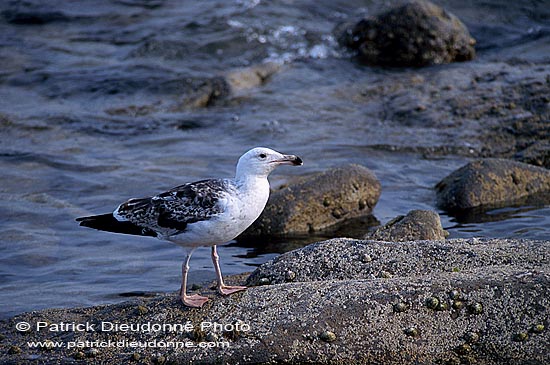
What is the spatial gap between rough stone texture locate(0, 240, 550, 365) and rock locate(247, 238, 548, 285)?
0.52 m

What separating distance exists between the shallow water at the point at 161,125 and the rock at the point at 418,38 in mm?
576

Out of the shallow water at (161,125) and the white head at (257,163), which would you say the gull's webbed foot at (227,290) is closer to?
the white head at (257,163)

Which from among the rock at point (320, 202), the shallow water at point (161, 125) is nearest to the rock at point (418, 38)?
the shallow water at point (161, 125)

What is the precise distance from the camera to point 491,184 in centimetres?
1057

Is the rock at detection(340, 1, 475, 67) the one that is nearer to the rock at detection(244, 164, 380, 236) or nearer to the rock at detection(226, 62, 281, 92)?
the rock at detection(226, 62, 281, 92)

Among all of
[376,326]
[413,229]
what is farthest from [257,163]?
[413,229]

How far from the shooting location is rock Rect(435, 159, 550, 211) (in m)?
10.5

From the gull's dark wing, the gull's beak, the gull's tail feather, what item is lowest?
the gull's tail feather

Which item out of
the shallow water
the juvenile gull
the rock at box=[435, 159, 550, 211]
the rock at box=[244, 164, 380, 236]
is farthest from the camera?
the rock at box=[435, 159, 550, 211]

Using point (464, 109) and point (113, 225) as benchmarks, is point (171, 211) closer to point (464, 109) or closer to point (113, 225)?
point (113, 225)

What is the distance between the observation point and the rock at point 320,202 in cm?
999

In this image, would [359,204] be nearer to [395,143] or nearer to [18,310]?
[395,143]

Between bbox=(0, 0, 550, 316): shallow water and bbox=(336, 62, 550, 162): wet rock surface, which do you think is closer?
bbox=(0, 0, 550, 316): shallow water

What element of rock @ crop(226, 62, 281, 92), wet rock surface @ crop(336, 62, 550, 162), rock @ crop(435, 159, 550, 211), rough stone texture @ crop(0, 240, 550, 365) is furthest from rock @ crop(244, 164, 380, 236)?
rock @ crop(226, 62, 281, 92)
